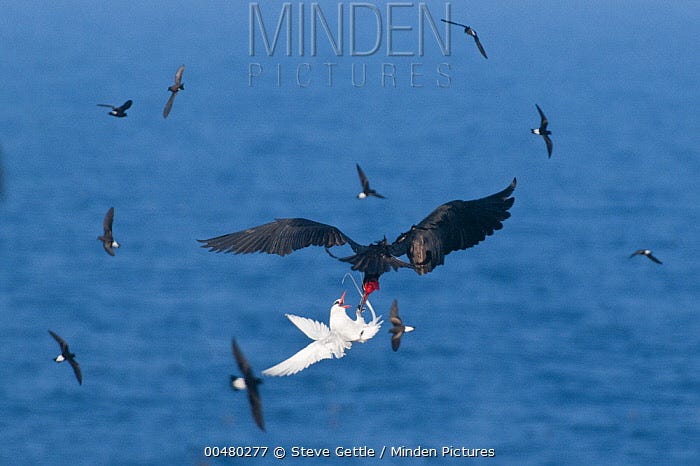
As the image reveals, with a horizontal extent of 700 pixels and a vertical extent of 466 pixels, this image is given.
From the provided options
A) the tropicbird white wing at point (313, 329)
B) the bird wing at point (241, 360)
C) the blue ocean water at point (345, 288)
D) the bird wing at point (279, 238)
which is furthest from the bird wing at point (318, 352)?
the blue ocean water at point (345, 288)

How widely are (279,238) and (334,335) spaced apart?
2.51 m

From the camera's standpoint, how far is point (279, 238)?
27781mm

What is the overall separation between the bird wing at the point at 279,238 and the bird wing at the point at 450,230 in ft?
4.22

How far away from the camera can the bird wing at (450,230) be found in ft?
90.1

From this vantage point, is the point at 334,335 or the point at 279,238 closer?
the point at 334,335

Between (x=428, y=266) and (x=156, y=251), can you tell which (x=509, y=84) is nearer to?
(x=156, y=251)

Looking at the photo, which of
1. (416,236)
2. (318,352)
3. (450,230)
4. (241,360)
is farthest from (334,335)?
(241,360)

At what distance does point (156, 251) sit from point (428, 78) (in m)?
94.6

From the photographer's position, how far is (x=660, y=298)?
9500 centimetres

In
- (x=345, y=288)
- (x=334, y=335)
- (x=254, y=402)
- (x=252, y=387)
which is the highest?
(x=345, y=288)

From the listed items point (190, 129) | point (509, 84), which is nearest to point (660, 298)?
point (190, 129)

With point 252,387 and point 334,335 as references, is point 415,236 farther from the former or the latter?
point 252,387

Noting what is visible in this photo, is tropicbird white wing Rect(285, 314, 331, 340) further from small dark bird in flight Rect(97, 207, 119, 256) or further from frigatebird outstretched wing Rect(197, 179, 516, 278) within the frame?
small dark bird in flight Rect(97, 207, 119, 256)

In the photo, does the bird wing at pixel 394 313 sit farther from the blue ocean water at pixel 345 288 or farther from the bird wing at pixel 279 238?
the blue ocean water at pixel 345 288
